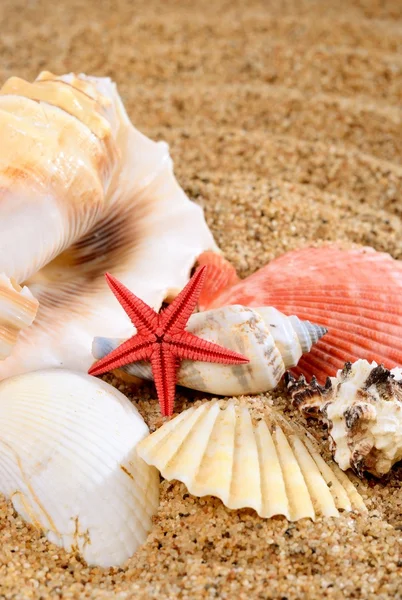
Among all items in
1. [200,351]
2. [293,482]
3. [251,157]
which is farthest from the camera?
[251,157]

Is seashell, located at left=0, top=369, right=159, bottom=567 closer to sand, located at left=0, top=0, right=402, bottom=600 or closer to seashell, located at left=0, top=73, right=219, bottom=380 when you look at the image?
sand, located at left=0, top=0, right=402, bottom=600

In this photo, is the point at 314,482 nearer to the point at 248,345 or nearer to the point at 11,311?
the point at 248,345

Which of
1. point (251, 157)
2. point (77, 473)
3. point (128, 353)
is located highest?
point (251, 157)

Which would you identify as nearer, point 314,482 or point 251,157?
point 314,482

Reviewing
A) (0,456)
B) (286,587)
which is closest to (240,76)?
(0,456)

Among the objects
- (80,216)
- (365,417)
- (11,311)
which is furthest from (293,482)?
(80,216)

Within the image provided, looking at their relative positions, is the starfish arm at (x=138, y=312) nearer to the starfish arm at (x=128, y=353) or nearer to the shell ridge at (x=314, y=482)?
the starfish arm at (x=128, y=353)

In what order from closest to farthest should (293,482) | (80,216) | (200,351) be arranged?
(293,482)
(200,351)
(80,216)
